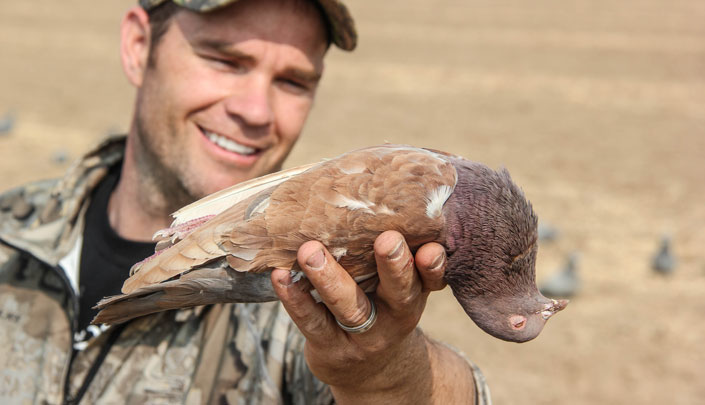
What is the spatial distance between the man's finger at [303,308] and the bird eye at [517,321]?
0.54 m

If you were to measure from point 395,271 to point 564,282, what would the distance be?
5932 mm

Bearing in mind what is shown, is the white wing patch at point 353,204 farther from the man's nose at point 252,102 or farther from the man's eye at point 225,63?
the man's eye at point 225,63

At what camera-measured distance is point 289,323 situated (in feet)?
9.22

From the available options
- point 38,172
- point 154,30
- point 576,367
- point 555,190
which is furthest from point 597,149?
point 154,30

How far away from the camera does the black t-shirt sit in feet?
9.96

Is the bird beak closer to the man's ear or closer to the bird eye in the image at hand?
the bird eye

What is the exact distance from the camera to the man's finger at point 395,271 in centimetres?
190

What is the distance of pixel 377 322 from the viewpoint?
2105 millimetres

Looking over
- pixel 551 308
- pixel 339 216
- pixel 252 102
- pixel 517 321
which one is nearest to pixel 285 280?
pixel 339 216

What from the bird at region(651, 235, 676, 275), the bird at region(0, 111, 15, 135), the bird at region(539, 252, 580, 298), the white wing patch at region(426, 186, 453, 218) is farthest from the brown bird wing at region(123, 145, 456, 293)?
the bird at region(0, 111, 15, 135)

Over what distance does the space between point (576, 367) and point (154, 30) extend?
4.99 meters

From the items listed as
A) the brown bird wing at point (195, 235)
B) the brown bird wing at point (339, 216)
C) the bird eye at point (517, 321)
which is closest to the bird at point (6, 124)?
the brown bird wing at point (195, 235)

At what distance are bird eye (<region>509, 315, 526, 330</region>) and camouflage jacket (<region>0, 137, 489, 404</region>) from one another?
798mm

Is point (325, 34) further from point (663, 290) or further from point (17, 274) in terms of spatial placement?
point (663, 290)
